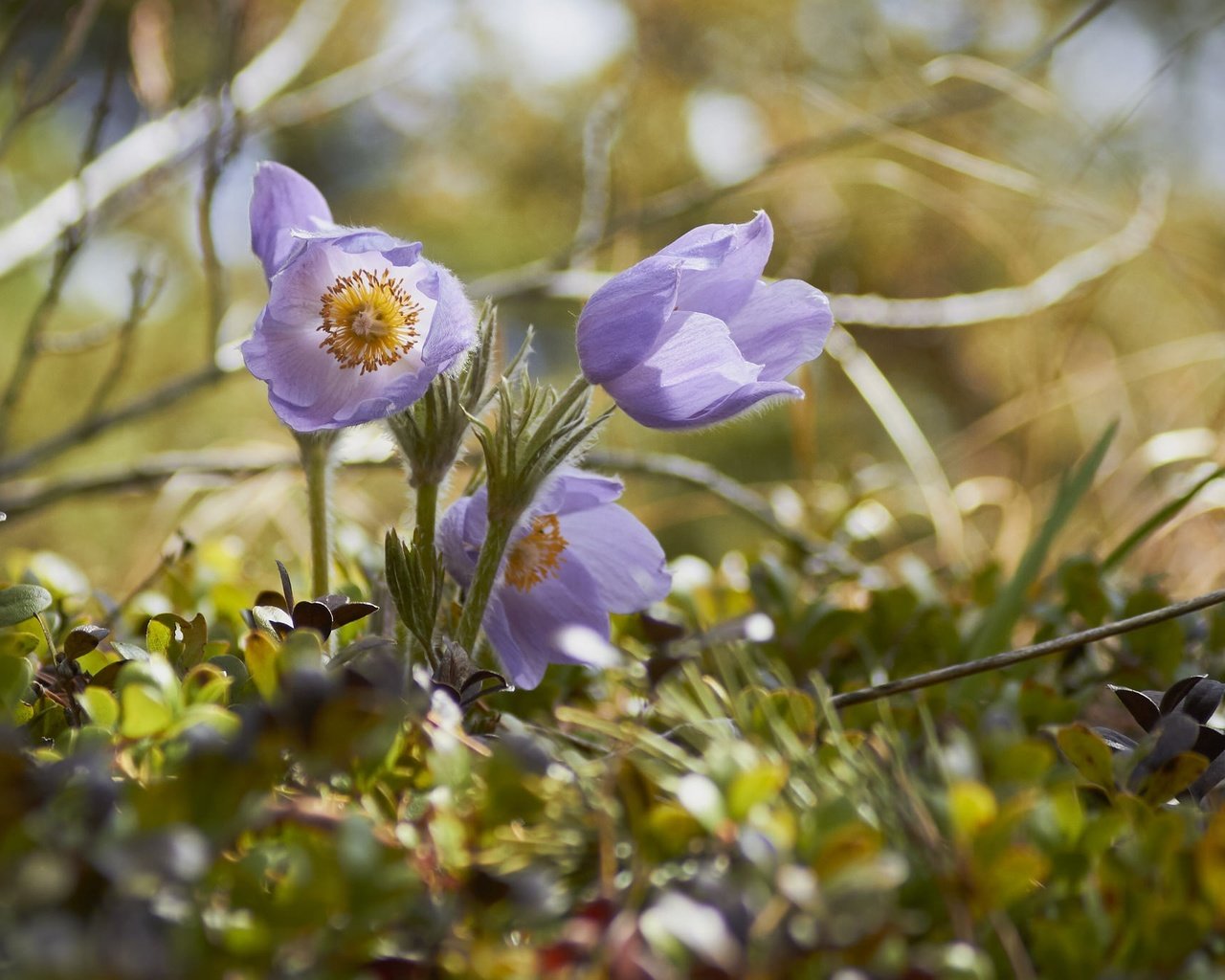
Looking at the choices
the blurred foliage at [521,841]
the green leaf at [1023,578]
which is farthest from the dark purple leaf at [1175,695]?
the green leaf at [1023,578]

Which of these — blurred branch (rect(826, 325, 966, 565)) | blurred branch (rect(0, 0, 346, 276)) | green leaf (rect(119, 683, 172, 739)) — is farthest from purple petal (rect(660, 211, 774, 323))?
blurred branch (rect(0, 0, 346, 276))

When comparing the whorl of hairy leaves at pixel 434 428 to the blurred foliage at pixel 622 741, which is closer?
the blurred foliage at pixel 622 741

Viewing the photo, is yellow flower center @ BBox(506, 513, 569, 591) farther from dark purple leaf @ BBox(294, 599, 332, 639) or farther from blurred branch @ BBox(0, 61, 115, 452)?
blurred branch @ BBox(0, 61, 115, 452)

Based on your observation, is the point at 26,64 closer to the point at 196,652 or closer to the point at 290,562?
the point at 290,562

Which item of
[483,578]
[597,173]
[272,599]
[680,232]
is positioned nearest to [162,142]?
[597,173]

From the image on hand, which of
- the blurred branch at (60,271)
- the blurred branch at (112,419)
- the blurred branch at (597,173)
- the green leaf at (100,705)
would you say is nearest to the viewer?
the green leaf at (100,705)

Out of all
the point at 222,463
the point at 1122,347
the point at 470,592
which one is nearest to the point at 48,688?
the point at 470,592

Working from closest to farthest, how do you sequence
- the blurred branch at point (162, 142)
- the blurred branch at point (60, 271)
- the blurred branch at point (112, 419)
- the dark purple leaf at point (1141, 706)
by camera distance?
1. the dark purple leaf at point (1141, 706)
2. the blurred branch at point (60, 271)
3. the blurred branch at point (112, 419)
4. the blurred branch at point (162, 142)

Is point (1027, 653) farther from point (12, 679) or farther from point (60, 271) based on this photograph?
point (60, 271)

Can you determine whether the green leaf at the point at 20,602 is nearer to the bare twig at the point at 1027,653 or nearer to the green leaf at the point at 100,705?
the green leaf at the point at 100,705
